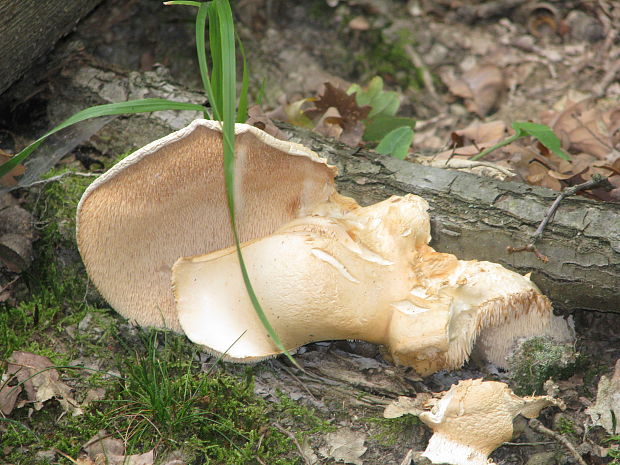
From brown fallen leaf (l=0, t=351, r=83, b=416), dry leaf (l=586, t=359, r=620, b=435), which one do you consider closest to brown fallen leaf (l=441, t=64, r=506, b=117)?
dry leaf (l=586, t=359, r=620, b=435)

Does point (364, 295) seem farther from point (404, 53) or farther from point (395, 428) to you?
point (404, 53)

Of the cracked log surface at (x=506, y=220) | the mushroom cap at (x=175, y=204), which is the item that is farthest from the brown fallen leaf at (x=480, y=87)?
the mushroom cap at (x=175, y=204)

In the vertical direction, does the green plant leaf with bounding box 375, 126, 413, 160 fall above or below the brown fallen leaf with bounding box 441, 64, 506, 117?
above

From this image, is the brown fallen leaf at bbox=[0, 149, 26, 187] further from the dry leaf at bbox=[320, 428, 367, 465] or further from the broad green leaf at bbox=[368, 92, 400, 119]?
the broad green leaf at bbox=[368, 92, 400, 119]

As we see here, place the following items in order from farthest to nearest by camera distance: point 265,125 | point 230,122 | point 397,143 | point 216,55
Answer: point 397,143, point 265,125, point 216,55, point 230,122

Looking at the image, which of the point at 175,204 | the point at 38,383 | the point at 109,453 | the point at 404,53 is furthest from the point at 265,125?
the point at 404,53

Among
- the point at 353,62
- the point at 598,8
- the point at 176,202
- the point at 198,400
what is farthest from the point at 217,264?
the point at 598,8

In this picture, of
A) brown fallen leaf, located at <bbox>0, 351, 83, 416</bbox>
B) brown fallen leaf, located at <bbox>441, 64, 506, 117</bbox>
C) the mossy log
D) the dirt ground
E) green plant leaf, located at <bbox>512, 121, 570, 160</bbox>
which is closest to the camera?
brown fallen leaf, located at <bbox>0, 351, 83, 416</bbox>
